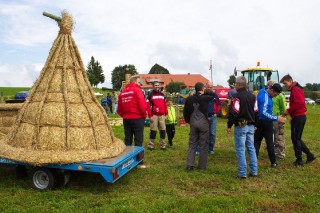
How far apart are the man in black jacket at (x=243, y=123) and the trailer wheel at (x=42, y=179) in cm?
367

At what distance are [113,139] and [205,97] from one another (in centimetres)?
225

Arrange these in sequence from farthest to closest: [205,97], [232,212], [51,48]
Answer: [205,97] < [51,48] < [232,212]

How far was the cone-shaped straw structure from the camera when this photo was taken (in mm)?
5309

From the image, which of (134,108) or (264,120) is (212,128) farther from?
(134,108)

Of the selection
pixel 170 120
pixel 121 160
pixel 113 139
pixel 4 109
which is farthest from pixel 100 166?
pixel 170 120

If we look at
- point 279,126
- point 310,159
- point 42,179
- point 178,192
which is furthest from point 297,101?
point 42,179

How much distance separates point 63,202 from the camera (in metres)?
4.81

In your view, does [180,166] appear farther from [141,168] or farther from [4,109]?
[4,109]

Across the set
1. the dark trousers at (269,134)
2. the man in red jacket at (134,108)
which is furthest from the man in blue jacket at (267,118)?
the man in red jacket at (134,108)

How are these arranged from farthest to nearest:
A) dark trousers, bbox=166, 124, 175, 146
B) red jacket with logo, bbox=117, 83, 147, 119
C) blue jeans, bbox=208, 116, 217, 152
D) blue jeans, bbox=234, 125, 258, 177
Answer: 1. dark trousers, bbox=166, 124, 175, 146
2. blue jeans, bbox=208, 116, 217, 152
3. red jacket with logo, bbox=117, 83, 147, 119
4. blue jeans, bbox=234, 125, 258, 177

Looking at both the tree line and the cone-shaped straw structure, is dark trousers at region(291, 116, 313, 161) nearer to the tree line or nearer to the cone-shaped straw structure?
the cone-shaped straw structure

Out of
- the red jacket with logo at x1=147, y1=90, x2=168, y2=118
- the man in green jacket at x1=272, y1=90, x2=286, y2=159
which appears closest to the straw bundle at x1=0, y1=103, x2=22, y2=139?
the red jacket with logo at x1=147, y1=90, x2=168, y2=118

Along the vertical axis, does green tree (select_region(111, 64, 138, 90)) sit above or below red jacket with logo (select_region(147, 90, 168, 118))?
above

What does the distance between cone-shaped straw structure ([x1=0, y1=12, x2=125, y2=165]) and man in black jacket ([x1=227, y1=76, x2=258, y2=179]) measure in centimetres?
243
